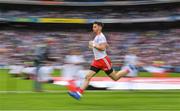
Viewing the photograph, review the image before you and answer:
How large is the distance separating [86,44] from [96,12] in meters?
5.37

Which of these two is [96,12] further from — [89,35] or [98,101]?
[98,101]


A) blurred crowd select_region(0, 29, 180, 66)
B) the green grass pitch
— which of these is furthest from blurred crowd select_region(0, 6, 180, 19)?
the green grass pitch

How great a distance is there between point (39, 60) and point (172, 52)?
2138 cm

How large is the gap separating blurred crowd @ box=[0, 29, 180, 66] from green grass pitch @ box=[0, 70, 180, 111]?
57.5ft

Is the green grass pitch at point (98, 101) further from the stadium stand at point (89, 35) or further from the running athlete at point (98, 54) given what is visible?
the stadium stand at point (89, 35)

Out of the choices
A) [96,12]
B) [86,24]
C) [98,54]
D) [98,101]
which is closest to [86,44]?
[86,24]

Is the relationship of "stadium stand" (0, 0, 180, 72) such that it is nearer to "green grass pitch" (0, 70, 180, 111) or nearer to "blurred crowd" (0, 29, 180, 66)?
"blurred crowd" (0, 29, 180, 66)

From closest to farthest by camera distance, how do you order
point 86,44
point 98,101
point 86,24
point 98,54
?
point 98,54 < point 98,101 < point 86,44 < point 86,24

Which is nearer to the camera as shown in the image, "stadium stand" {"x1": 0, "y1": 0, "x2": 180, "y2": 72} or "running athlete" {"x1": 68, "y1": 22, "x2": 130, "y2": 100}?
"running athlete" {"x1": 68, "y1": 22, "x2": 130, "y2": 100}

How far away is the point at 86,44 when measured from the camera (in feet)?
118

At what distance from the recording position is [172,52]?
110 feet

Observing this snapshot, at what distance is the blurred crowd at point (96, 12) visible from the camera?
39.1m

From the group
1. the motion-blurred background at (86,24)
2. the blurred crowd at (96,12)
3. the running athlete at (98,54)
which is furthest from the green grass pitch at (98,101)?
the blurred crowd at (96,12)

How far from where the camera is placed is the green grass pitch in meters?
9.84
